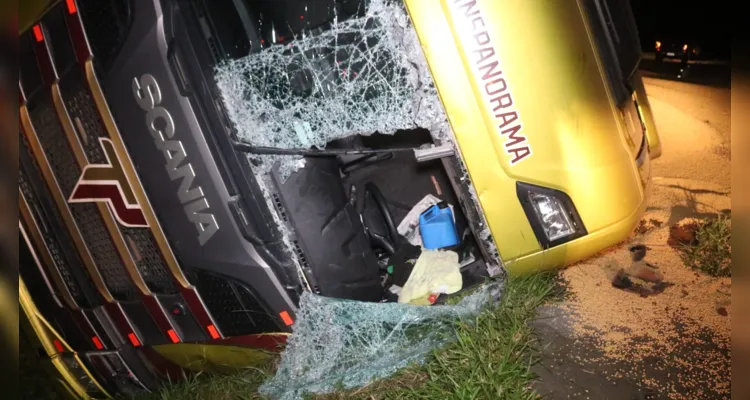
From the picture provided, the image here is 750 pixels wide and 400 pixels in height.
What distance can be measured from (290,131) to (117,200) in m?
0.99

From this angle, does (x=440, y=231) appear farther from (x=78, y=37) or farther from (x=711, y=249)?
(x=78, y=37)

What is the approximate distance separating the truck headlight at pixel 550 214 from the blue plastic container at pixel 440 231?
797mm

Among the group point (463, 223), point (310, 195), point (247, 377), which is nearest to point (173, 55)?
point (310, 195)

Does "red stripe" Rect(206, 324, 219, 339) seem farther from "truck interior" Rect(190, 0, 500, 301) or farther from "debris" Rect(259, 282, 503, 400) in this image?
"truck interior" Rect(190, 0, 500, 301)

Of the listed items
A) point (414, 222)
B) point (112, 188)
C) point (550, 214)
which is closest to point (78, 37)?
point (112, 188)

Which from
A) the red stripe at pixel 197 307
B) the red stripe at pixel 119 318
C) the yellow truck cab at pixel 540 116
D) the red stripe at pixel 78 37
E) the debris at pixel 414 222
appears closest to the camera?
the yellow truck cab at pixel 540 116

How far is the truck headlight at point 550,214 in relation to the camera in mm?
2098

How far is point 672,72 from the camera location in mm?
8016

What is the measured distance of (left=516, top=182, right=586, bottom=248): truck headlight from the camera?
2.10 meters

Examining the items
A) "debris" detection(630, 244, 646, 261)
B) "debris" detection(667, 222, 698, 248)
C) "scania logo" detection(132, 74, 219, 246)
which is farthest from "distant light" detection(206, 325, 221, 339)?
"debris" detection(667, 222, 698, 248)

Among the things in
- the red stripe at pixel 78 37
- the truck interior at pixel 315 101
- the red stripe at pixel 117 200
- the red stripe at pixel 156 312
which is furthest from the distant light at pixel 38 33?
the red stripe at pixel 156 312

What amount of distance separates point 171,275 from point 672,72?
8982 mm

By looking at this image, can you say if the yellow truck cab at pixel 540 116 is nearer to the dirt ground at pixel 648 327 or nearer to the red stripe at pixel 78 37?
the dirt ground at pixel 648 327

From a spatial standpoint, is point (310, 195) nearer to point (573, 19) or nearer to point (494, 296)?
point (494, 296)
